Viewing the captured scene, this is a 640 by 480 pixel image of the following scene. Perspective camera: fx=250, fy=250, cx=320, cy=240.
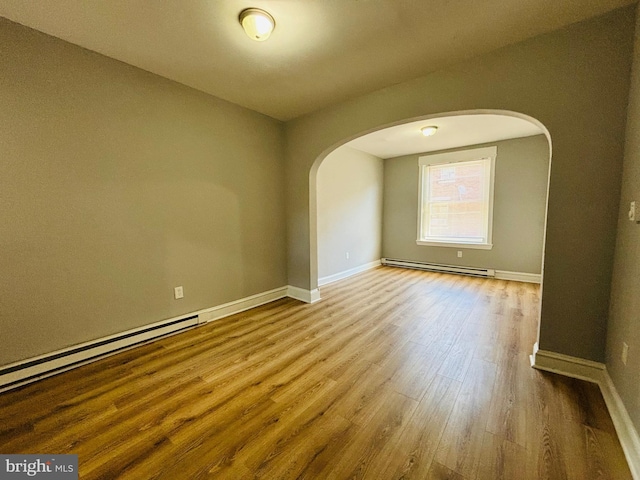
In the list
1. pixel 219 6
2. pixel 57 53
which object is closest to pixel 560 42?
pixel 219 6

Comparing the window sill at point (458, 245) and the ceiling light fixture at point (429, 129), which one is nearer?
the ceiling light fixture at point (429, 129)

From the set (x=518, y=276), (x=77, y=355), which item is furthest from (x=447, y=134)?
(x=77, y=355)

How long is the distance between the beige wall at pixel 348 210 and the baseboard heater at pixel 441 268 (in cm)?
40

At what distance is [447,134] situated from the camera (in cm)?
417

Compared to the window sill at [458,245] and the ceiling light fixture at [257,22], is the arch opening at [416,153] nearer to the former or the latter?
the window sill at [458,245]

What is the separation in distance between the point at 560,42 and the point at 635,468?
2563 millimetres

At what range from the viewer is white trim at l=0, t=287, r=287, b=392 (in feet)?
5.88

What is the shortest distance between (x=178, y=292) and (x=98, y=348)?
733 millimetres

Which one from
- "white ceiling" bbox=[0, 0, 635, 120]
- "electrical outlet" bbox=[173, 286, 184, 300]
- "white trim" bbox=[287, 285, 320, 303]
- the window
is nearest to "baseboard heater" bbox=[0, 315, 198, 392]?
"electrical outlet" bbox=[173, 286, 184, 300]

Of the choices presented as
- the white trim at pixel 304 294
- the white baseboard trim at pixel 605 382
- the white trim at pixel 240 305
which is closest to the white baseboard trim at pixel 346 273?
the white trim at pixel 304 294

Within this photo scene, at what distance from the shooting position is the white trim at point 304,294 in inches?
138

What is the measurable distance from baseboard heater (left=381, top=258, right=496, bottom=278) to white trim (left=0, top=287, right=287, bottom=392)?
404 cm

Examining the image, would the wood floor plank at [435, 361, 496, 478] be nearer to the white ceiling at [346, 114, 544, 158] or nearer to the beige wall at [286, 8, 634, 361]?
the beige wall at [286, 8, 634, 361]

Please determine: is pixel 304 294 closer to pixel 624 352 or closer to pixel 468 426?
pixel 468 426
